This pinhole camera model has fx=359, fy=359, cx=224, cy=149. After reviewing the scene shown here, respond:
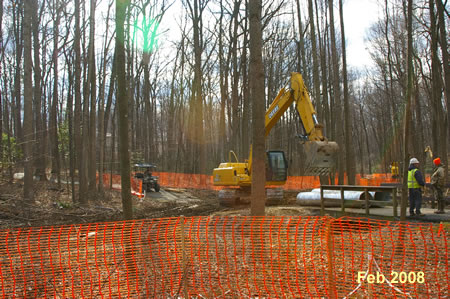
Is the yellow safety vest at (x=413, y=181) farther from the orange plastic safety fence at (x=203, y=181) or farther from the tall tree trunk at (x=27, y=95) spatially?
the orange plastic safety fence at (x=203, y=181)

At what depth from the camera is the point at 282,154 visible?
16.0 meters

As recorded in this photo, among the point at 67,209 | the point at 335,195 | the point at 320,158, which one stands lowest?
the point at 67,209

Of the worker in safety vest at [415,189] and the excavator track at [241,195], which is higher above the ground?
the worker in safety vest at [415,189]

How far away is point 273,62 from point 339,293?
91.2 ft

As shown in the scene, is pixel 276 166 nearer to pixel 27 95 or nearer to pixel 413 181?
pixel 413 181

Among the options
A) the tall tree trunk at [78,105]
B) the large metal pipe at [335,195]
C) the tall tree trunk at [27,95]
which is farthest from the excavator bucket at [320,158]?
the tall tree trunk at [78,105]

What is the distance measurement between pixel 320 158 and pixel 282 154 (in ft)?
19.6

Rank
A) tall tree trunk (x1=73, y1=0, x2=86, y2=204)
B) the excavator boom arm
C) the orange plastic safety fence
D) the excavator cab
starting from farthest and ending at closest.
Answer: the orange plastic safety fence, tall tree trunk (x1=73, y1=0, x2=86, y2=204), the excavator cab, the excavator boom arm

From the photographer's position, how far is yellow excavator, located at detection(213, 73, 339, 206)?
33.2 ft

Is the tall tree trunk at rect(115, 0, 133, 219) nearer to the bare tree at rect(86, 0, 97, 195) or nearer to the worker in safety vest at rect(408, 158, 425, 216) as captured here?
the worker in safety vest at rect(408, 158, 425, 216)

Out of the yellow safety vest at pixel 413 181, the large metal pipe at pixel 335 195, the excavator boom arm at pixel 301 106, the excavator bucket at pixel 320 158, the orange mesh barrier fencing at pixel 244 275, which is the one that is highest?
the excavator boom arm at pixel 301 106

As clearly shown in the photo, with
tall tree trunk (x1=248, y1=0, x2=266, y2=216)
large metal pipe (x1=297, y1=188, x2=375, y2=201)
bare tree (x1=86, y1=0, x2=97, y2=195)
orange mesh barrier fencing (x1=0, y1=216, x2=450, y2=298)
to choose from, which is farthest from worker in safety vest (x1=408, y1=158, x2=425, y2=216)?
bare tree (x1=86, y1=0, x2=97, y2=195)

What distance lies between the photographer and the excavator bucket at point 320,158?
33.0 ft

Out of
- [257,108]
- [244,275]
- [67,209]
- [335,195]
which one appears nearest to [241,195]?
[335,195]
